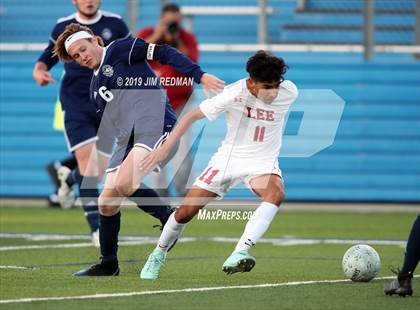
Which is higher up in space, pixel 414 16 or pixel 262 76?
pixel 262 76

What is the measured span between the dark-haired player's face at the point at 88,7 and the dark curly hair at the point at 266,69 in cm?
385

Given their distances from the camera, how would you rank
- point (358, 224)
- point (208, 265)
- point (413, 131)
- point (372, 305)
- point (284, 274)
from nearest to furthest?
point (372, 305) < point (284, 274) < point (208, 265) < point (358, 224) < point (413, 131)

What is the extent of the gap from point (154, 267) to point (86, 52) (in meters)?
1.84

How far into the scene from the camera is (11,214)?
16.3 metres

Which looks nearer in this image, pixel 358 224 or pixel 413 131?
pixel 358 224

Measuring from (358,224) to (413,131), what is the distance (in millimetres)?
3085

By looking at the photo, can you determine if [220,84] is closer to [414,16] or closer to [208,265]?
[208,265]

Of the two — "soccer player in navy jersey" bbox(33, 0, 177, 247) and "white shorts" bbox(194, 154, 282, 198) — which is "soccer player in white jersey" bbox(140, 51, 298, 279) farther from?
"soccer player in navy jersey" bbox(33, 0, 177, 247)

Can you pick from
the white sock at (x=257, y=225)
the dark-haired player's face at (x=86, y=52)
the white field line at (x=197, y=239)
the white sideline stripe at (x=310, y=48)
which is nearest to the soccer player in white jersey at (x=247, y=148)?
the white sock at (x=257, y=225)

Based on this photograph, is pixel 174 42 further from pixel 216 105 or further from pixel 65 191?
pixel 216 105

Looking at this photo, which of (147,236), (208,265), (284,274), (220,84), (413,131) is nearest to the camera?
(220,84)

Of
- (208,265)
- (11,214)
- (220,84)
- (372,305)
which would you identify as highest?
(220,84)

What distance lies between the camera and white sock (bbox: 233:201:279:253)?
855cm

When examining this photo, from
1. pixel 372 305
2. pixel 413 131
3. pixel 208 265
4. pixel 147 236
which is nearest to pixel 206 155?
pixel 413 131
